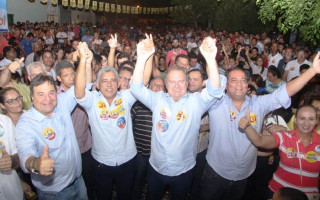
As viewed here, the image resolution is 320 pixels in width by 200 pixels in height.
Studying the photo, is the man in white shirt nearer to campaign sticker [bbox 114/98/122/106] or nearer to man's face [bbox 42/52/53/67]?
campaign sticker [bbox 114/98/122/106]

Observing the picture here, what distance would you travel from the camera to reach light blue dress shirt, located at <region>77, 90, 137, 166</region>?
3.27 meters

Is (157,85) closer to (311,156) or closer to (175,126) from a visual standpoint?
(175,126)

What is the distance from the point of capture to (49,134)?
2824 mm

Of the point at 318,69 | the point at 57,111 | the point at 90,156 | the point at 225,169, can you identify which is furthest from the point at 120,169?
the point at 318,69

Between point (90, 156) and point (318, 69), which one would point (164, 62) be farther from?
point (318, 69)

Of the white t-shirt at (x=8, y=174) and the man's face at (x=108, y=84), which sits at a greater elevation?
the man's face at (x=108, y=84)

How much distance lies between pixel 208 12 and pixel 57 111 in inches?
837

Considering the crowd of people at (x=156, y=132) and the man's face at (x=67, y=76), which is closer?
the crowd of people at (x=156, y=132)

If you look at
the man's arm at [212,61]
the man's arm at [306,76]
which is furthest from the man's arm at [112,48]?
the man's arm at [306,76]

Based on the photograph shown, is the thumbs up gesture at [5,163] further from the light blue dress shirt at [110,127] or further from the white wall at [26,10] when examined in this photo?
the white wall at [26,10]

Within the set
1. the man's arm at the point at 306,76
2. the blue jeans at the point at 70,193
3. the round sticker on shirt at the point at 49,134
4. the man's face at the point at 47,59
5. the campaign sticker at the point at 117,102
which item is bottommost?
the blue jeans at the point at 70,193

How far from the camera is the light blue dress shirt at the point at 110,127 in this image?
10.7ft

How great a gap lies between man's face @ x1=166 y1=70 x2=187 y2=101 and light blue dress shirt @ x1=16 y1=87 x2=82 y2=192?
3.88 ft

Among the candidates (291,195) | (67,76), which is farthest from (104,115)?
(291,195)
